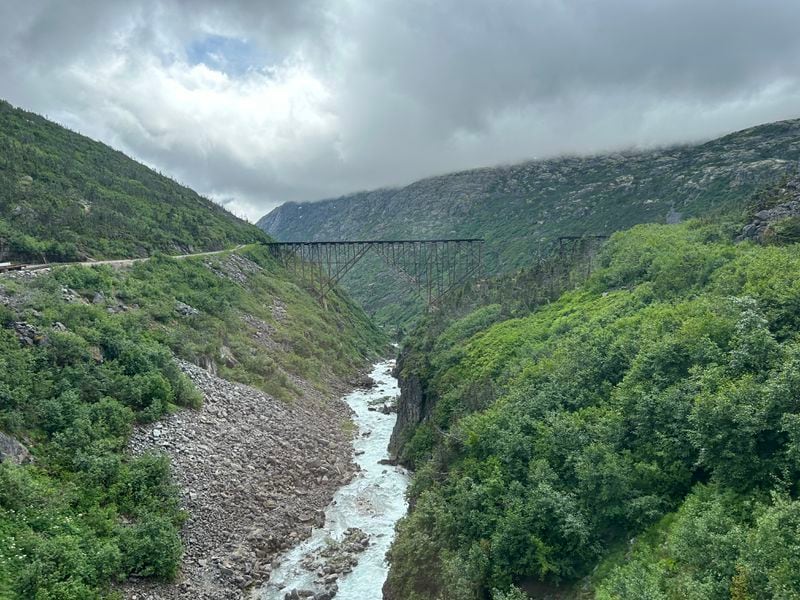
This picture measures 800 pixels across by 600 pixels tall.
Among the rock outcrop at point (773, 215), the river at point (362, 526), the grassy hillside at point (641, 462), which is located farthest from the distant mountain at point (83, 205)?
the rock outcrop at point (773, 215)

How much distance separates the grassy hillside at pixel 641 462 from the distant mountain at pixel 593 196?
82.0 meters

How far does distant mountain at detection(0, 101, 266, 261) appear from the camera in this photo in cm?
4425

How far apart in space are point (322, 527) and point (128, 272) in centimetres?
2949

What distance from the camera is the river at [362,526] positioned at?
21484 millimetres

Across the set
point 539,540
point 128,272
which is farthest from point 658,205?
point 539,540

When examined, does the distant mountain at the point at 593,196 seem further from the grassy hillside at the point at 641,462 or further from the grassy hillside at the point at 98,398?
the grassy hillside at the point at 98,398

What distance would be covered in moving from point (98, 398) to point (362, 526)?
49.9 ft

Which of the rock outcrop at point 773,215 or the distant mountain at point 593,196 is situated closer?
the rock outcrop at point 773,215

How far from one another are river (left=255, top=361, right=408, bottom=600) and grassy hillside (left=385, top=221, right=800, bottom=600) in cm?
237

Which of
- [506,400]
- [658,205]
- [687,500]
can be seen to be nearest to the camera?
[687,500]

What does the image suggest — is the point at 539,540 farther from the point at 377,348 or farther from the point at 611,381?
the point at 377,348

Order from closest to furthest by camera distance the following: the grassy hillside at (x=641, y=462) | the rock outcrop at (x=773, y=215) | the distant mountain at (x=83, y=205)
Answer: the grassy hillside at (x=641, y=462) < the rock outcrop at (x=773, y=215) < the distant mountain at (x=83, y=205)

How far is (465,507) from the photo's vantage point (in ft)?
60.2

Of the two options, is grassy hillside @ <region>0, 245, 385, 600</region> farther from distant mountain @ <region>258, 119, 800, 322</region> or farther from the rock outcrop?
distant mountain @ <region>258, 119, 800, 322</region>
